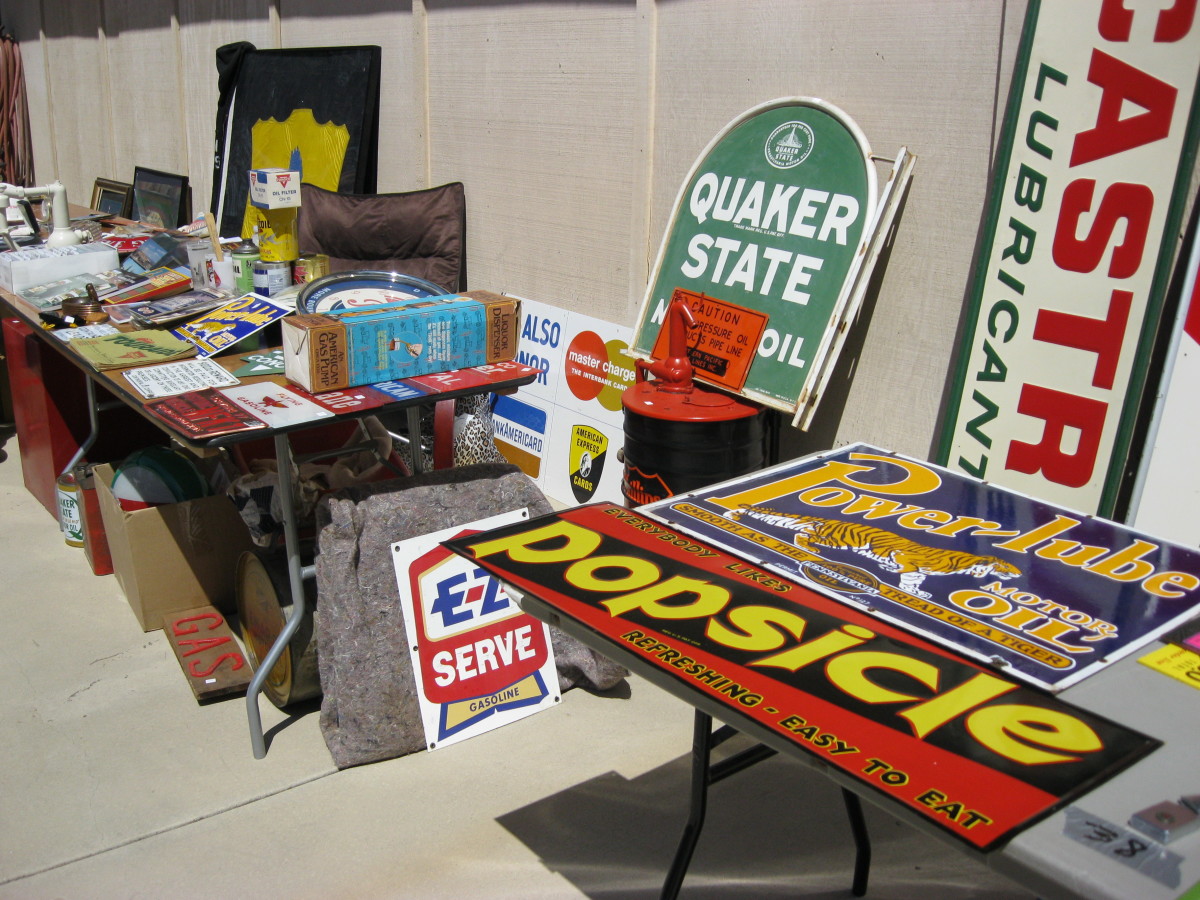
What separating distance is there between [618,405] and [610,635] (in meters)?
2.54

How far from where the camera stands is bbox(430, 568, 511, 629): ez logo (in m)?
2.82

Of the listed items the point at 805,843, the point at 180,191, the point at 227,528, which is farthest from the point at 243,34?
the point at 805,843

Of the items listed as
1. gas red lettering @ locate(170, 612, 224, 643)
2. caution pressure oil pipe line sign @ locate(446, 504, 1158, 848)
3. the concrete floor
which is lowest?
the concrete floor

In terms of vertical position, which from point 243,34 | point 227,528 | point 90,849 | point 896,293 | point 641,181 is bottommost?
point 90,849

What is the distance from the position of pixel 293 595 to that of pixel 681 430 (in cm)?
118

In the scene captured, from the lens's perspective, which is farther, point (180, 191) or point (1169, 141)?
point (180, 191)

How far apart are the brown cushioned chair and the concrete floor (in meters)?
2.20

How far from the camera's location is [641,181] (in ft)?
12.7

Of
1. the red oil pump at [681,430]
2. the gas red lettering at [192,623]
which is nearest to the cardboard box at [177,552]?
the gas red lettering at [192,623]

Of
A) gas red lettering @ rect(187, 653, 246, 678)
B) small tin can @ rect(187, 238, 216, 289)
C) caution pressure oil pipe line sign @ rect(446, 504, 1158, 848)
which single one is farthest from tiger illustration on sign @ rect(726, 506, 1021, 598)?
small tin can @ rect(187, 238, 216, 289)

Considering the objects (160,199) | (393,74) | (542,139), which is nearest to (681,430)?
(542,139)

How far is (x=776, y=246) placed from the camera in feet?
10.2

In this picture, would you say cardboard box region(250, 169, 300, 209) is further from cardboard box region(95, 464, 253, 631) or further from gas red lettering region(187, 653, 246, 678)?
gas red lettering region(187, 653, 246, 678)

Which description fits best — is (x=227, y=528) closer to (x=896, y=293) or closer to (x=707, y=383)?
(x=707, y=383)
